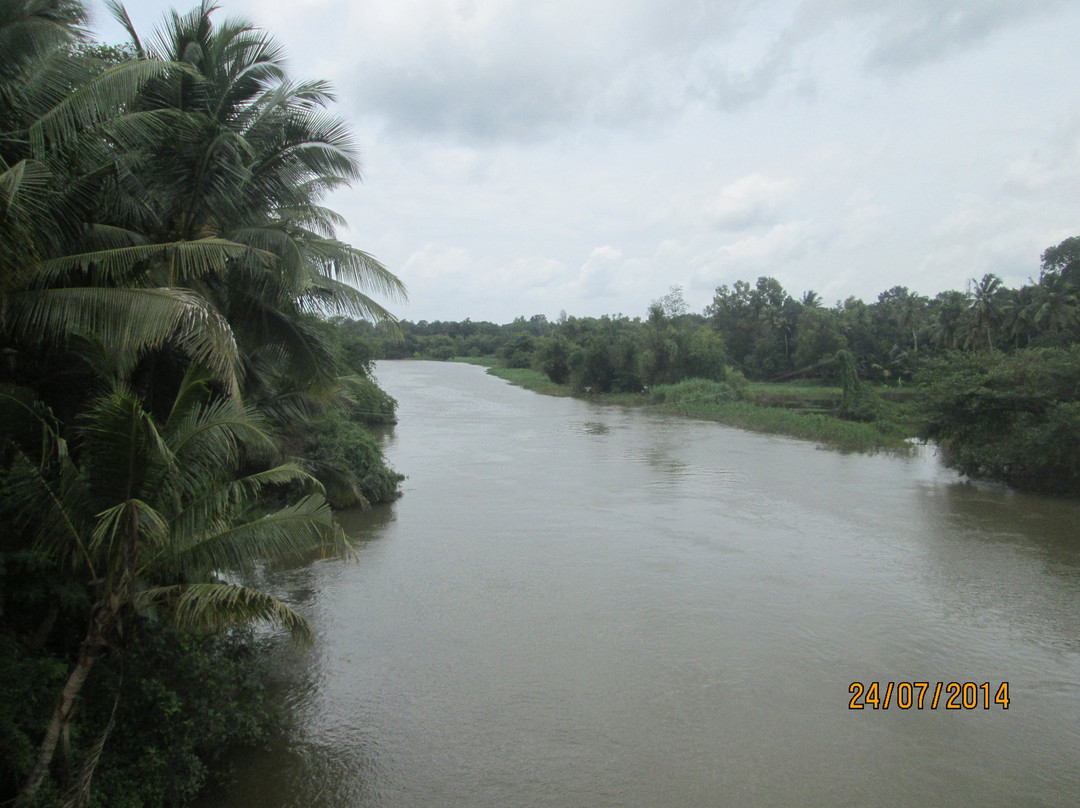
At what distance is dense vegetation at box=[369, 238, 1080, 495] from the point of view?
17453 millimetres

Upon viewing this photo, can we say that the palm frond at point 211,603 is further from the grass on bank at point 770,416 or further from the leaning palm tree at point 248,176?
the grass on bank at point 770,416

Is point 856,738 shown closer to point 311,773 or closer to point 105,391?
point 311,773

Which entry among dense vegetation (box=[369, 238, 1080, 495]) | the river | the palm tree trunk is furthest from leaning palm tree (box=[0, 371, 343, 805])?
dense vegetation (box=[369, 238, 1080, 495])

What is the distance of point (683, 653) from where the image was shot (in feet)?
29.2

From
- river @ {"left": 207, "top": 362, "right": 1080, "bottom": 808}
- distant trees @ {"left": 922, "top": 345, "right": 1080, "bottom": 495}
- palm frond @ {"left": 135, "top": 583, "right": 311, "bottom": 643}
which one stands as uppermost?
distant trees @ {"left": 922, "top": 345, "right": 1080, "bottom": 495}

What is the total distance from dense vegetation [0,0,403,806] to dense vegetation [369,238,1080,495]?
293cm

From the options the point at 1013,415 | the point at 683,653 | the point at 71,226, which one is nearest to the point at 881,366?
the point at 1013,415

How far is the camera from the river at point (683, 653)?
254 inches

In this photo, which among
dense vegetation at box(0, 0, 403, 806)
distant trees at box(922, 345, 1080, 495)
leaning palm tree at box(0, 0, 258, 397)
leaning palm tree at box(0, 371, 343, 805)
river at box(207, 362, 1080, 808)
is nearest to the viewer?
leaning palm tree at box(0, 371, 343, 805)

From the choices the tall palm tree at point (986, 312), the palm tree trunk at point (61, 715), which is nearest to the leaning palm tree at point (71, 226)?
the palm tree trunk at point (61, 715)

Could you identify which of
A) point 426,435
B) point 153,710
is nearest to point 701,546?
point 153,710

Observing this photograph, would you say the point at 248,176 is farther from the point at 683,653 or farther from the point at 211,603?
the point at 683,653

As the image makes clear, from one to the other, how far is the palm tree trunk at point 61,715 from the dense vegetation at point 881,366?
5.15 meters

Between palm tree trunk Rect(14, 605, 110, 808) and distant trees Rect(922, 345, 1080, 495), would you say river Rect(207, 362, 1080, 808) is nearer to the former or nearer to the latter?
distant trees Rect(922, 345, 1080, 495)
